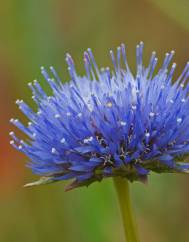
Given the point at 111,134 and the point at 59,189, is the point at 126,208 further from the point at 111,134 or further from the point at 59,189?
the point at 59,189

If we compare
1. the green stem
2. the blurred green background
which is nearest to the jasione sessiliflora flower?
the green stem

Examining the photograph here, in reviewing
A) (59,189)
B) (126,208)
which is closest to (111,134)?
(126,208)

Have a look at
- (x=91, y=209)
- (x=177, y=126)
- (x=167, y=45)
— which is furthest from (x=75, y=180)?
(x=167, y=45)

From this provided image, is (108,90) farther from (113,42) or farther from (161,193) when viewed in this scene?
(113,42)

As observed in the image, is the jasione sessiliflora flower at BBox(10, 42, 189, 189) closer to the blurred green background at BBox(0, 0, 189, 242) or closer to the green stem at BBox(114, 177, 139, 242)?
the green stem at BBox(114, 177, 139, 242)

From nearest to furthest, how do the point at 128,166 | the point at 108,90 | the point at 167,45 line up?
the point at 128,166
the point at 108,90
the point at 167,45

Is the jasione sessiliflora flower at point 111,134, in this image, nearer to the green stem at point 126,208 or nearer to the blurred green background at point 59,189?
the green stem at point 126,208

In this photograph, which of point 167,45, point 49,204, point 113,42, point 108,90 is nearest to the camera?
point 108,90
